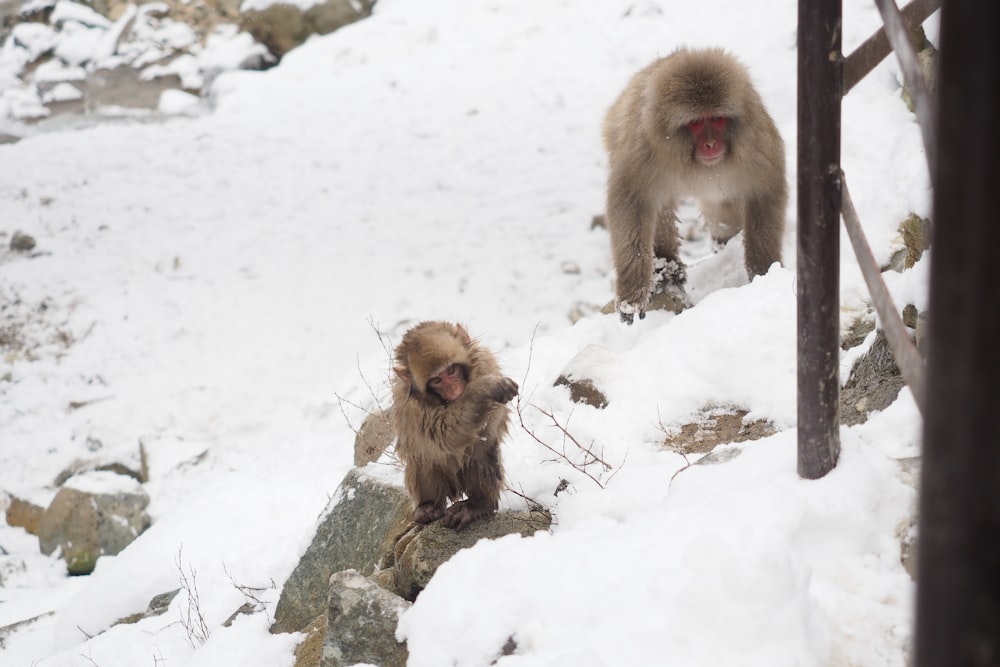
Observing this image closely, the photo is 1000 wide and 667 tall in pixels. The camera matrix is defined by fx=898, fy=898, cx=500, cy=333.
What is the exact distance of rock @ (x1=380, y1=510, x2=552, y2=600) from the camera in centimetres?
261

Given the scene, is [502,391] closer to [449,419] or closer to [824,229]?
[449,419]

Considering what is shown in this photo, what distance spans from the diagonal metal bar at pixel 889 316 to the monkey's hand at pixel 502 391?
106cm

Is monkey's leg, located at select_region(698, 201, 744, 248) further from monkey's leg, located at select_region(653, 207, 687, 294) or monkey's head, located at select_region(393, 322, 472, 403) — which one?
monkey's head, located at select_region(393, 322, 472, 403)

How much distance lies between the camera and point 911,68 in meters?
1.38

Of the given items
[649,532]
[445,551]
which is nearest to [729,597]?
[649,532]

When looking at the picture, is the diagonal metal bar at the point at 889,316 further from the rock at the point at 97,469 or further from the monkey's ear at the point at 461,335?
the rock at the point at 97,469

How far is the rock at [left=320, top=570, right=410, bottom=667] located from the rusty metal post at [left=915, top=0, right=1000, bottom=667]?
5.66ft

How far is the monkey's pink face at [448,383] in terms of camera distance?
2492mm

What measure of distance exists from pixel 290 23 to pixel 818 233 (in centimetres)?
1099

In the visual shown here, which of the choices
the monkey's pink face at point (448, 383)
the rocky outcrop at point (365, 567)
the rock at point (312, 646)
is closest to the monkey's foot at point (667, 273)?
the rocky outcrop at point (365, 567)

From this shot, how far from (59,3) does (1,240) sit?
523 cm

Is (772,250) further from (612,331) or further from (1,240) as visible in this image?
(1,240)

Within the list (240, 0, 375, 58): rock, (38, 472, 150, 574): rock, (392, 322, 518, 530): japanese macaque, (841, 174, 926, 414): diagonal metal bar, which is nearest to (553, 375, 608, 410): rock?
(392, 322, 518, 530): japanese macaque

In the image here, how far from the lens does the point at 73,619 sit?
443 centimetres
